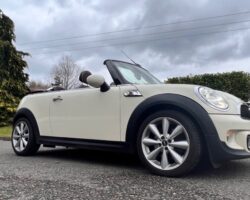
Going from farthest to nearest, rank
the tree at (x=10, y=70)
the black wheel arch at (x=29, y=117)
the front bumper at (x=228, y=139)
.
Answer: the tree at (x=10, y=70)
the black wheel arch at (x=29, y=117)
the front bumper at (x=228, y=139)

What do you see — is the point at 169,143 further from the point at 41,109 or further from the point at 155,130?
the point at 41,109

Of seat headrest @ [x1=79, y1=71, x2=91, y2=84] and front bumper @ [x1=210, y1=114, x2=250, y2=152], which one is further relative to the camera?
seat headrest @ [x1=79, y1=71, x2=91, y2=84]

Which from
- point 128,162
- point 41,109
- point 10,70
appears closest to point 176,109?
point 128,162

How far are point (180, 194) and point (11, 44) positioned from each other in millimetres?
18067

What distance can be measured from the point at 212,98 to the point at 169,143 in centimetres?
68

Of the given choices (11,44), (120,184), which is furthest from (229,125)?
(11,44)

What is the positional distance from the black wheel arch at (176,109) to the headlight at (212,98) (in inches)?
4.4

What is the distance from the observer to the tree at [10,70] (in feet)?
58.5

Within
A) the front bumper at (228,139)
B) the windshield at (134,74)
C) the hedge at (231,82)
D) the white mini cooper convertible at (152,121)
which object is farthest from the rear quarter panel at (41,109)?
the hedge at (231,82)

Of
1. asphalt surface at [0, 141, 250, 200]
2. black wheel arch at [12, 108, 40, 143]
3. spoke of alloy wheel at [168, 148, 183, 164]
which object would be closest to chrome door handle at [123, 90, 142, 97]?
spoke of alloy wheel at [168, 148, 183, 164]

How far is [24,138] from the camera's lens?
19.6ft

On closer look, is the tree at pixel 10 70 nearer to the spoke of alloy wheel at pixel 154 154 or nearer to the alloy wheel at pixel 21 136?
the alloy wheel at pixel 21 136

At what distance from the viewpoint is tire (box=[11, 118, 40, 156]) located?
5832 mm

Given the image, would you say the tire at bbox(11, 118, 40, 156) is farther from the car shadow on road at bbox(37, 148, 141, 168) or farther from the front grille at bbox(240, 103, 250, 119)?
the front grille at bbox(240, 103, 250, 119)
